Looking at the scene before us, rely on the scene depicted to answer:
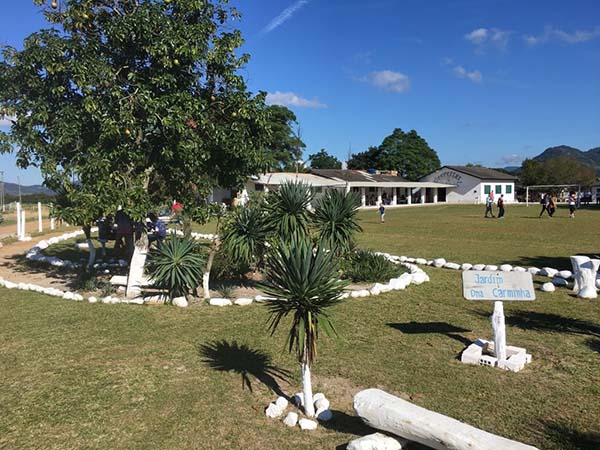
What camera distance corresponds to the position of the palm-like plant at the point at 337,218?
965cm

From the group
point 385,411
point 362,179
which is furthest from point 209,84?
point 362,179

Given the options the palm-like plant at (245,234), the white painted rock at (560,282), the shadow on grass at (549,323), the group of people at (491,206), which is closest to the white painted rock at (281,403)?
the shadow on grass at (549,323)

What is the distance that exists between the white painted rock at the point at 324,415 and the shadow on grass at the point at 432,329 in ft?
8.75

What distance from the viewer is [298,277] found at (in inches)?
163

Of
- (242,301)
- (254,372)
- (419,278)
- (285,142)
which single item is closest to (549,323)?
(419,278)

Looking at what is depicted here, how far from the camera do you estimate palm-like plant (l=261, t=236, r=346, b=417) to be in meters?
4.16

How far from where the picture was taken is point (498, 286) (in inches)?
219

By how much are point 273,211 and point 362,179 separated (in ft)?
144

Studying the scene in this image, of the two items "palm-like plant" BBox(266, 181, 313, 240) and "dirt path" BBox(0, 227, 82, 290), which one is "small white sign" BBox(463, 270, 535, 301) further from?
"dirt path" BBox(0, 227, 82, 290)

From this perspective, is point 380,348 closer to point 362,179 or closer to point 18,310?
point 18,310

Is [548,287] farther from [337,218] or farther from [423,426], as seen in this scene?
[423,426]

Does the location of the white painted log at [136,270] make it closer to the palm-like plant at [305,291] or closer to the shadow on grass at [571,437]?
the palm-like plant at [305,291]

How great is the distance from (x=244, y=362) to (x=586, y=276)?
6.23m

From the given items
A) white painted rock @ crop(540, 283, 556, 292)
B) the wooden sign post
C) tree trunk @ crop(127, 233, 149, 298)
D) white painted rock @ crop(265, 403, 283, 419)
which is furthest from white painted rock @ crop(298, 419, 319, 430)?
white painted rock @ crop(540, 283, 556, 292)
